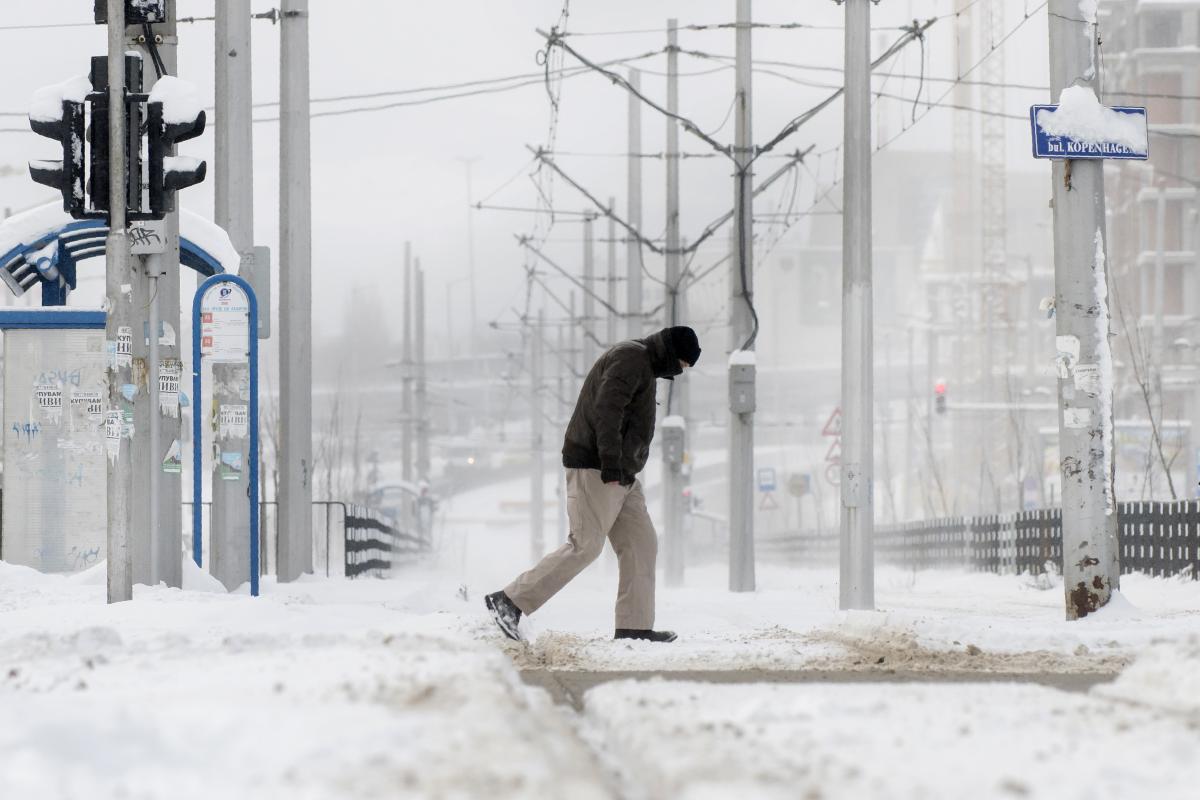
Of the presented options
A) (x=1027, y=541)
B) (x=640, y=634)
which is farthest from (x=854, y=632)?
(x=1027, y=541)

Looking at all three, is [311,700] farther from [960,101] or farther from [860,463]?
[960,101]

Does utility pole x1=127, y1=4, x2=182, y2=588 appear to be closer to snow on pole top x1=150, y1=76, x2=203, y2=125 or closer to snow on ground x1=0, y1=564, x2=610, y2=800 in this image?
Result: snow on pole top x1=150, y1=76, x2=203, y2=125

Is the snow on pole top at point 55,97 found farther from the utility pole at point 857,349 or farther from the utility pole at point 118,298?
the utility pole at point 857,349

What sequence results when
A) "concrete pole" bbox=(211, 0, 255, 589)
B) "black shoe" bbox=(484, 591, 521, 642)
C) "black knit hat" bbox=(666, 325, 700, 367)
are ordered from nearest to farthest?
1. "black shoe" bbox=(484, 591, 521, 642)
2. "black knit hat" bbox=(666, 325, 700, 367)
3. "concrete pole" bbox=(211, 0, 255, 589)

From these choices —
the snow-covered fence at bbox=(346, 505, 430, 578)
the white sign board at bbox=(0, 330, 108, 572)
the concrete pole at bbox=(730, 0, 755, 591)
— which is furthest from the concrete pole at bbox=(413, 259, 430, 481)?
the white sign board at bbox=(0, 330, 108, 572)

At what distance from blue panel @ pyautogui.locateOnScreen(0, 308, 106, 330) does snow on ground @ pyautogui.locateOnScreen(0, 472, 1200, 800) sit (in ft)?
19.8

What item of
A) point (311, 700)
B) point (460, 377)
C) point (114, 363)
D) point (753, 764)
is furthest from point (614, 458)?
point (460, 377)

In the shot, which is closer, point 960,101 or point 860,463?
point 860,463

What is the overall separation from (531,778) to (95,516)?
1161cm

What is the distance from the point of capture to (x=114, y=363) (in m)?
10.9

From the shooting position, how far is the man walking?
372 inches

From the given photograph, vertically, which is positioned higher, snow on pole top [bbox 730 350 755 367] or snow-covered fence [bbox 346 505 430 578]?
snow on pole top [bbox 730 350 755 367]

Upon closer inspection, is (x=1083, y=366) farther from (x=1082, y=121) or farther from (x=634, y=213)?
(x=634, y=213)

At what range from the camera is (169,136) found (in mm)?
10500
